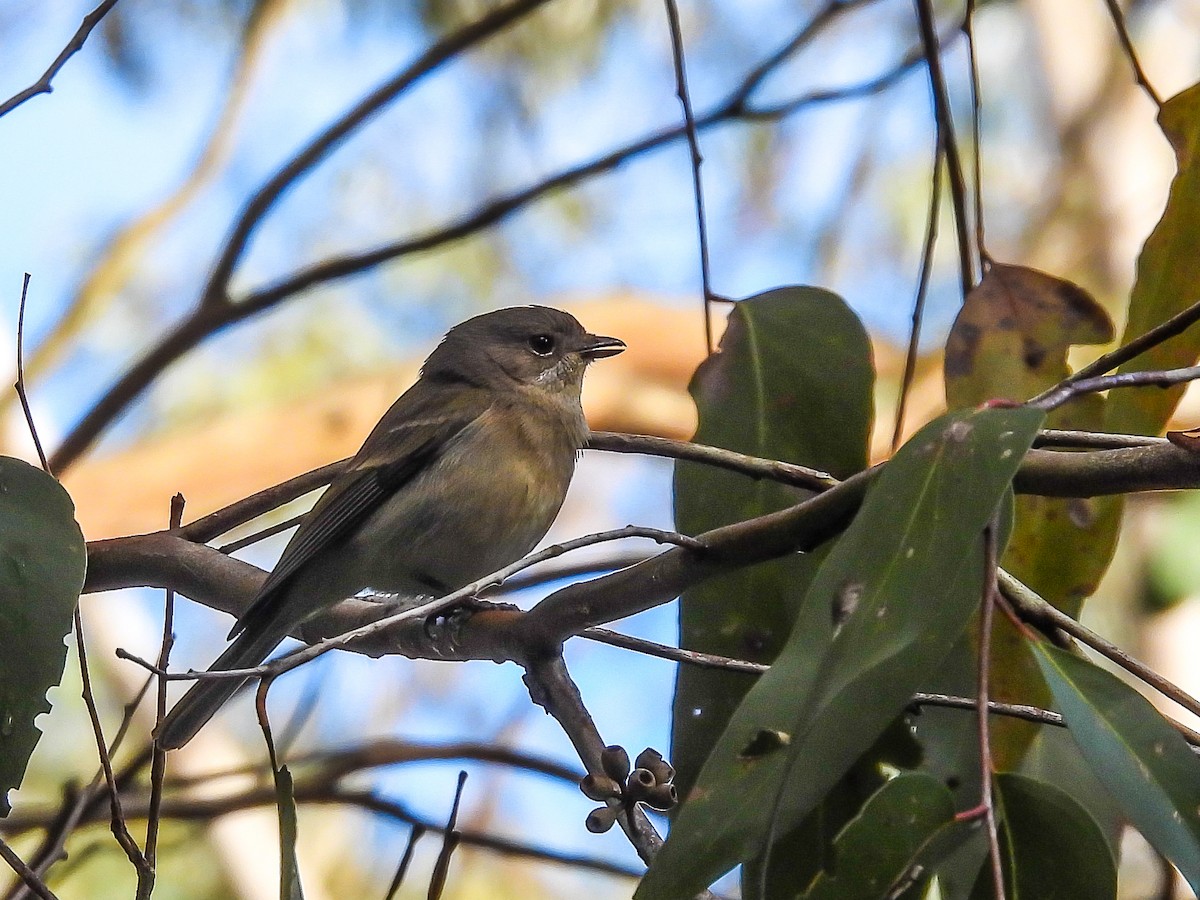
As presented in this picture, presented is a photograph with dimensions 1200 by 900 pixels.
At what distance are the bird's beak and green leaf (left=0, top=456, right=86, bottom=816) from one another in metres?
2.26

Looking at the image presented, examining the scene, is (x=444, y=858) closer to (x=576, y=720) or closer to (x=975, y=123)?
(x=576, y=720)

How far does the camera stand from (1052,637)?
2.09 metres

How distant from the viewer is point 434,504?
12.4ft

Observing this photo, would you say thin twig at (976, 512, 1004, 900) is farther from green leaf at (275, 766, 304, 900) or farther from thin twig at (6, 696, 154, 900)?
thin twig at (6, 696, 154, 900)

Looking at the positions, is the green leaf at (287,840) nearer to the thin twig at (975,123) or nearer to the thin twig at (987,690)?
the thin twig at (987,690)

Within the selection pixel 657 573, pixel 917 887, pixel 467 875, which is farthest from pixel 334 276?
pixel 467 875

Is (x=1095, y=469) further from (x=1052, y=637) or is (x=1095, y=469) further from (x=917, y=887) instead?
(x=917, y=887)

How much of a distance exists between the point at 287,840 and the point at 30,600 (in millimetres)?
630

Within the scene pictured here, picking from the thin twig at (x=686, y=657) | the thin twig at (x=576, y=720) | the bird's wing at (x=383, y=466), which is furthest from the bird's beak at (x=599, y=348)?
the thin twig at (x=576, y=720)

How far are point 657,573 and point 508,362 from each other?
2.52 m

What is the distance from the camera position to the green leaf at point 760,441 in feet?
7.90

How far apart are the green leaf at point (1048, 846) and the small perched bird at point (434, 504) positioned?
1.96 metres

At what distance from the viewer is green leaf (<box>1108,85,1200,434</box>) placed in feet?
9.32

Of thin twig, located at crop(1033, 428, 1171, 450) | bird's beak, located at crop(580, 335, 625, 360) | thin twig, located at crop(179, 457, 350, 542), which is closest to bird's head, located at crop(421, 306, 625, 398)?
bird's beak, located at crop(580, 335, 625, 360)
